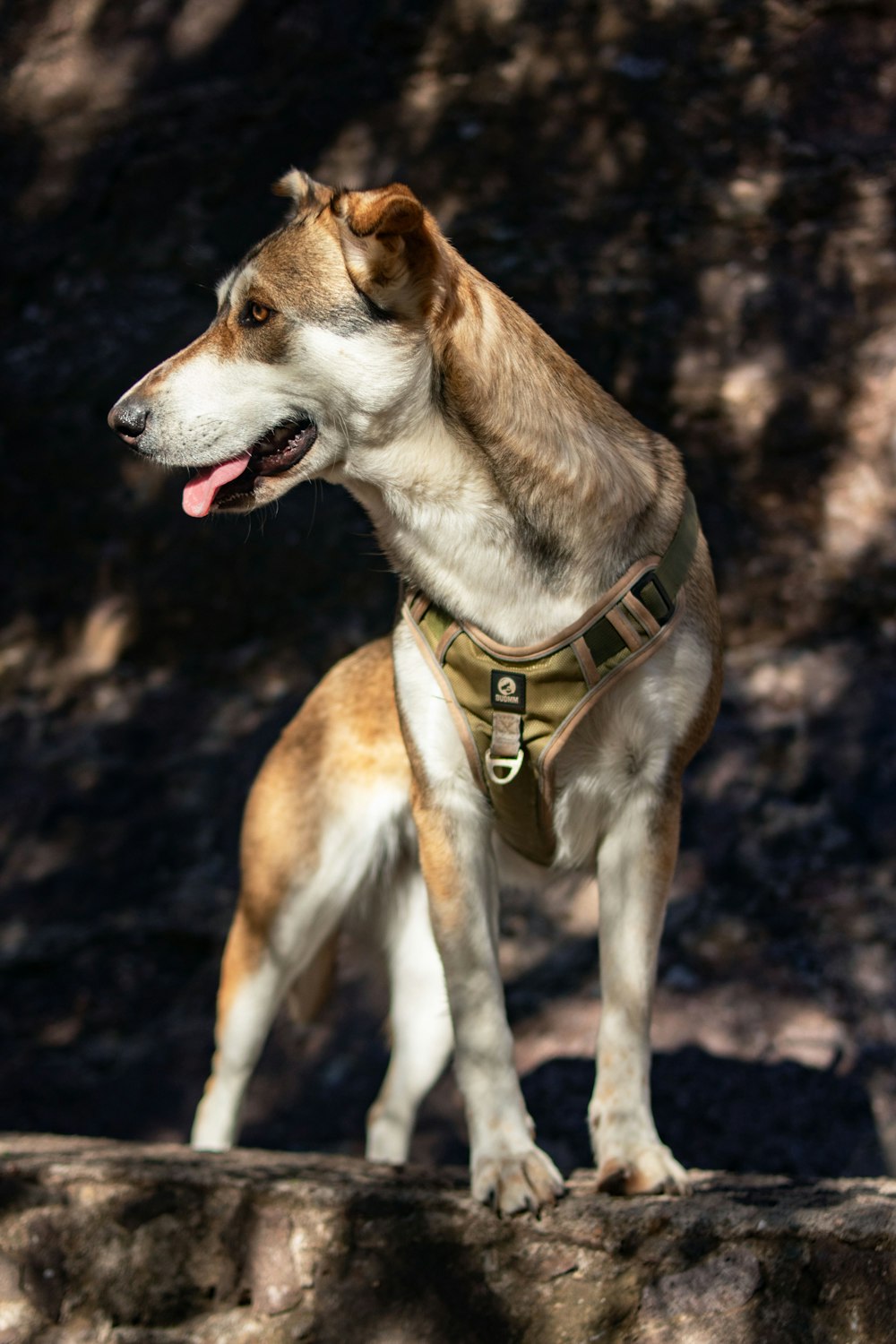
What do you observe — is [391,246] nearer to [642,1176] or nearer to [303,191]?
[303,191]

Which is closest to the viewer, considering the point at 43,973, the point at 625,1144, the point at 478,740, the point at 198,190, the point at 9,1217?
the point at 9,1217

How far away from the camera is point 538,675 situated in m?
2.75

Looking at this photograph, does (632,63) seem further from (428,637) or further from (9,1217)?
(9,1217)

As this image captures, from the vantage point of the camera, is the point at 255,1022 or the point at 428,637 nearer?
the point at 428,637

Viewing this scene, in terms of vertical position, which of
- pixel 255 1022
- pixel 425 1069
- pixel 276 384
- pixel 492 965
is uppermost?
pixel 276 384

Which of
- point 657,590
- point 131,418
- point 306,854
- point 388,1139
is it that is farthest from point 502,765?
point 388,1139

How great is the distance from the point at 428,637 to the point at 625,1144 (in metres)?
1.12

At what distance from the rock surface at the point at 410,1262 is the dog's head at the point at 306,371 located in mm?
1356

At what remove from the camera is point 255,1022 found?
3576mm

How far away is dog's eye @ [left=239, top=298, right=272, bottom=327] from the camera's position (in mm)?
2766

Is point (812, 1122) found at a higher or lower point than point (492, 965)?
lower

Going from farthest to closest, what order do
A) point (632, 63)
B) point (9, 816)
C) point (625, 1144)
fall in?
point (632, 63) < point (9, 816) < point (625, 1144)

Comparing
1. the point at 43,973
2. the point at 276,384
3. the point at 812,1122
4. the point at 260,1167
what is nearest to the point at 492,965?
the point at 260,1167

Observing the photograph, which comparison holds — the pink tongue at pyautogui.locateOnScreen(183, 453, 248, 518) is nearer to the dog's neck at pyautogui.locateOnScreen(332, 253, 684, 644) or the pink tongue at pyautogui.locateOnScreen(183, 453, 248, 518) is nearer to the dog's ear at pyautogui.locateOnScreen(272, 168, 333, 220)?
the dog's neck at pyautogui.locateOnScreen(332, 253, 684, 644)
